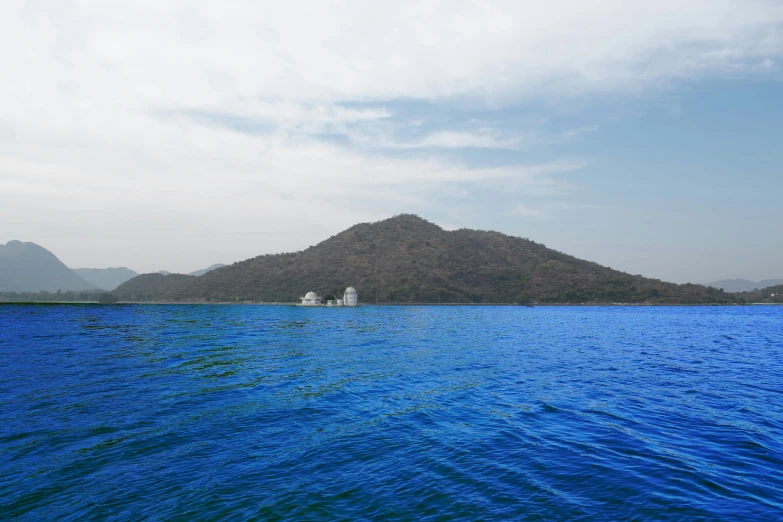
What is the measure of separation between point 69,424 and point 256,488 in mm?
12091

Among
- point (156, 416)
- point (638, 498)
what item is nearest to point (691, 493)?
point (638, 498)

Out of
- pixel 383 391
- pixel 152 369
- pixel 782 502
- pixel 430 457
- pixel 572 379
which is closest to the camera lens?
pixel 782 502

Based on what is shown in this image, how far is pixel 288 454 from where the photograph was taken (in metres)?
16.0

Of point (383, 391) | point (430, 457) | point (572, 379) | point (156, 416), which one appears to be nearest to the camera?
point (430, 457)

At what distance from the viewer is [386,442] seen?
17625mm

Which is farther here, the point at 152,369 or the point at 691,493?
the point at 152,369

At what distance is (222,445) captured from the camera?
1689 centimetres

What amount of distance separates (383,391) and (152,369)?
19.8 meters

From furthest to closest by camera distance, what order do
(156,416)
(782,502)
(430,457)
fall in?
(156,416) < (430,457) < (782,502)

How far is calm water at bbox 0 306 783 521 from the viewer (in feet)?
39.8

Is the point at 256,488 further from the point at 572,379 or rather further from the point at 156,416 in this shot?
the point at 572,379

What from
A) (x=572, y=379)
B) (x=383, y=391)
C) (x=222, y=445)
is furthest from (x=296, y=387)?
(x=572, y=379)

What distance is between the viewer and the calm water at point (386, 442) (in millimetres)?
12141

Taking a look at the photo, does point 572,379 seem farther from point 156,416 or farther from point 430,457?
point 156,416
